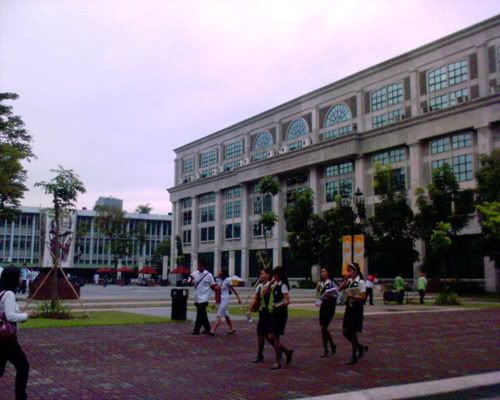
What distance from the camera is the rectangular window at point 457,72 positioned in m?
49.3

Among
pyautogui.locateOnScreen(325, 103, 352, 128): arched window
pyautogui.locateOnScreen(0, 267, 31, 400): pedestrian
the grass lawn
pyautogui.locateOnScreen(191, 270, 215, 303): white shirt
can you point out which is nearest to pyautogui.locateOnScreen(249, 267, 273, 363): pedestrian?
pyautogui.locateOnScreen(191, 270, 215, 303): white shirt

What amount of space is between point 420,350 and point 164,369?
6.02 m

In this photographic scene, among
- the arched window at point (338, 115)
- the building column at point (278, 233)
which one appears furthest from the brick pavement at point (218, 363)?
the building column at point (278, 233)

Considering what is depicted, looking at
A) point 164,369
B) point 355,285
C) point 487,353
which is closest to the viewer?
point 164,369

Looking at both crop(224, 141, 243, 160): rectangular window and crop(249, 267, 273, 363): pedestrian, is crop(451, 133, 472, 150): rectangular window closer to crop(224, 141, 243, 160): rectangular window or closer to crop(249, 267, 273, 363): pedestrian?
crop(224, 141, 243, 160): rectangular window

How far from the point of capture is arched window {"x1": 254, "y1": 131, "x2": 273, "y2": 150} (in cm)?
7288

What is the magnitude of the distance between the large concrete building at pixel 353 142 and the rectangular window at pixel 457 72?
94mm

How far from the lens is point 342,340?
14328 mm

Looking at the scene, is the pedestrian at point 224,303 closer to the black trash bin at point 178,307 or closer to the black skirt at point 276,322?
the black trash bin at point 178,307

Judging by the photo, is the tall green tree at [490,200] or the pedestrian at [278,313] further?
the tall green tree at [490,200]

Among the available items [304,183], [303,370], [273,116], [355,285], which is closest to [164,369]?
[303,370]

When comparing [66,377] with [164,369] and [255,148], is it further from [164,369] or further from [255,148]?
[255,148]

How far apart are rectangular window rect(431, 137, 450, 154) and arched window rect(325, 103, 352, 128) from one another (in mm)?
12065

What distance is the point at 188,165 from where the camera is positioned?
9181 cm
